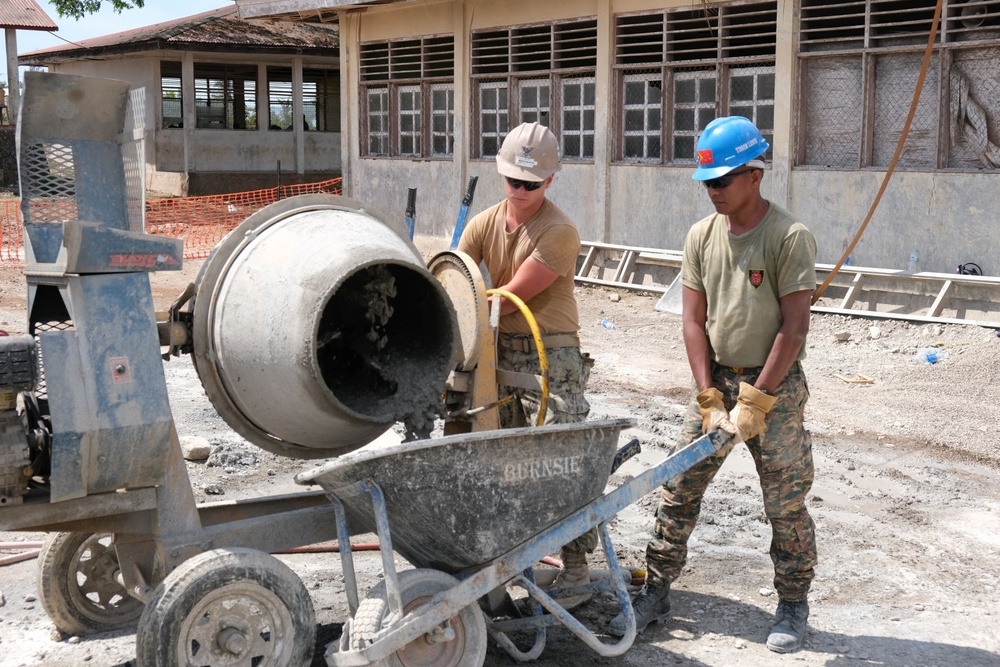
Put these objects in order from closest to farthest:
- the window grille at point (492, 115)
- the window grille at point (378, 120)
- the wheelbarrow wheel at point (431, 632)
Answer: the wheelbarrow wheel at point (431, 632), the window grille at point (492, 115), the window grille at point (378, 120)

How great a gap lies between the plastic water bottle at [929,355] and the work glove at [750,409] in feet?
17.6

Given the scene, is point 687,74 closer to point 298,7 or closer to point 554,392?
point 298,7

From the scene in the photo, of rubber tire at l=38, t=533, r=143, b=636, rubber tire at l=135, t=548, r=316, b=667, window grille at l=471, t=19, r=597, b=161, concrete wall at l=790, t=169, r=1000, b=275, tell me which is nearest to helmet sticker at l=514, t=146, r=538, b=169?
rubber tire at l=135, t=548, r=316, b=667

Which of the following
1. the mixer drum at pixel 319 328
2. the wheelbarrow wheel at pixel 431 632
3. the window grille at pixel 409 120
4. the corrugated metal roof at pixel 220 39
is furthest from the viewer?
the corrugated metal roof at pixel 220 39

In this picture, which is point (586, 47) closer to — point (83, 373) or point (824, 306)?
point (824, 306)

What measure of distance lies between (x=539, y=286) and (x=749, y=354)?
85 centimetres

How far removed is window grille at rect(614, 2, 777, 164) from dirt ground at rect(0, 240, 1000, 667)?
3.39m

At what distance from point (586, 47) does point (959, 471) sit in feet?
26.7

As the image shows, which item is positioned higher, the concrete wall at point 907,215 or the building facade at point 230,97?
the building facade at point 230,97

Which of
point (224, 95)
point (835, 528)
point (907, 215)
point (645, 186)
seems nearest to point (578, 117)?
point (645, 186)

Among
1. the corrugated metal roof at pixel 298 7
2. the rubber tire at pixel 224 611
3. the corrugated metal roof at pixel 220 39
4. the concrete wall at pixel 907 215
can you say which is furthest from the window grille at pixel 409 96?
the rubber tire at pixel 224 611

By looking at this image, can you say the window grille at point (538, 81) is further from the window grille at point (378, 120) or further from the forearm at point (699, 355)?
the forearm at point (699, 355)

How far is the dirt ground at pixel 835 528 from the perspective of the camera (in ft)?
14.1

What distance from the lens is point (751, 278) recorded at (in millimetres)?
4215
